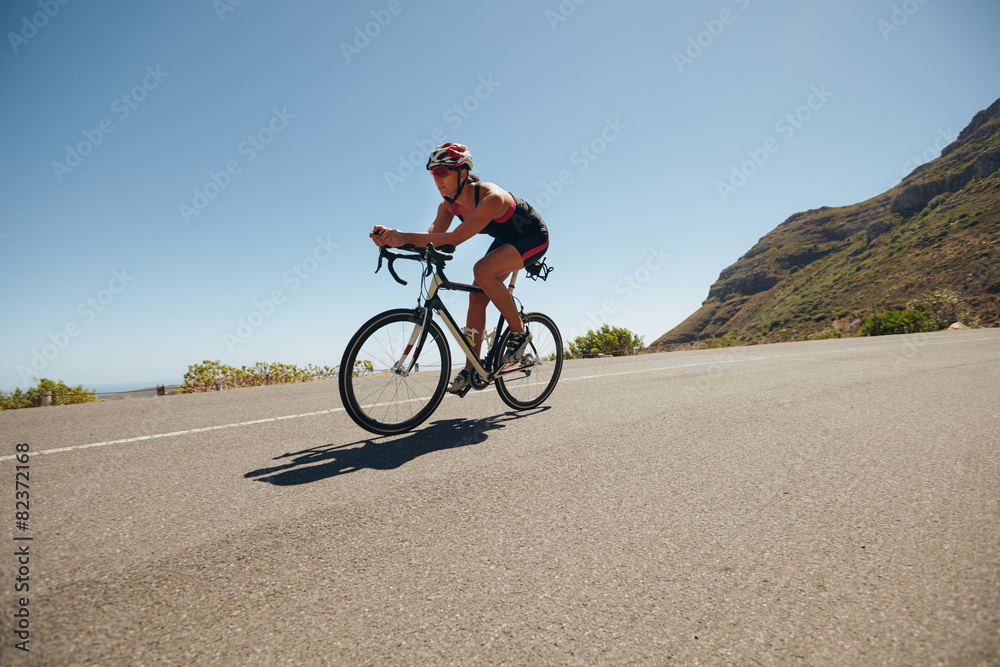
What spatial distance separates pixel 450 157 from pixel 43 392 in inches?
302

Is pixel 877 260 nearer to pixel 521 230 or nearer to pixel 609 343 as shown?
pixel 609 343

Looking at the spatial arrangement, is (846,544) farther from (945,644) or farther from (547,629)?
(547,629)

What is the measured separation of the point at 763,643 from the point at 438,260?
3.19 meters

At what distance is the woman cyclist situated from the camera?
12.2ft

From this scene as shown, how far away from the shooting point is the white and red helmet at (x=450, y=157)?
3.83m

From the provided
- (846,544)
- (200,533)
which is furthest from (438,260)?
(846,544)

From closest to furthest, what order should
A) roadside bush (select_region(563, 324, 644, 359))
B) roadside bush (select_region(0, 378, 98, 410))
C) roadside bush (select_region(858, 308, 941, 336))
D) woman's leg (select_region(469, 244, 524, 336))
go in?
woman's leg (select_region(469, 244, 524, 336))
roadside bush (select_region(0, 378, 98, 410))
roadside bush (select_region(563, 324, 644, 359))
roadside bush (select_region(858, 308, 941, 336))

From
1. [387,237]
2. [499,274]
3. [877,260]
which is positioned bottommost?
[499,274]

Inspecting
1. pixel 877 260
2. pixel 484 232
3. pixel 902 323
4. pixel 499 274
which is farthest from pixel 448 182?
pixel 877 260

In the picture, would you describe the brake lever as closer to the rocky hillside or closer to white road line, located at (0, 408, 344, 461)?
white road line, located at (0, 408, 344, 461)

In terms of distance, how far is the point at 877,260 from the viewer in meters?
68.4

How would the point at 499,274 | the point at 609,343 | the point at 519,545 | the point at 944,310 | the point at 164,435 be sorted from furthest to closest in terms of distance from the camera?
1. the point at 944,310
2. the point at 609,343
3. the point at 499,274
4. the point at 164,435
5. the point at 519,545

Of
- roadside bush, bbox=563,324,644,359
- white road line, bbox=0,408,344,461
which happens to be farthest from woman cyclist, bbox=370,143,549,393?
roadside bush, bbox=563,324,644,359

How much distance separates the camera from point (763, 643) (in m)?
1.15
